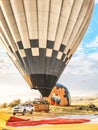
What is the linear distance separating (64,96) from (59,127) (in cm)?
3734

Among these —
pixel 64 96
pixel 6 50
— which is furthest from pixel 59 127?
pixel 64 96

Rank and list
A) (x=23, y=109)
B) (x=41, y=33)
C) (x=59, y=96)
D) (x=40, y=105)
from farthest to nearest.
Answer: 1. (x=59, y=96)
2. (x=40, y=105)
3. (x=23, y=109)
4. (x=41, y=33)

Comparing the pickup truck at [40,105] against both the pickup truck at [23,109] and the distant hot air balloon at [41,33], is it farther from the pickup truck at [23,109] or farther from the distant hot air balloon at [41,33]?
the distant hot air balloon at [41,33]

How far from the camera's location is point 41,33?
21172mm

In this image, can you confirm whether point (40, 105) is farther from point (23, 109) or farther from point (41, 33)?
point (41, 33)

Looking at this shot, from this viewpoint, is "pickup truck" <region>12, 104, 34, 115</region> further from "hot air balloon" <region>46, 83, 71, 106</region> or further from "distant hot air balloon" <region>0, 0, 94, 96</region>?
"hot air balloon" <region>46, 83, 71, 106</region>

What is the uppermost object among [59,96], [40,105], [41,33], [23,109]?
[59,96]

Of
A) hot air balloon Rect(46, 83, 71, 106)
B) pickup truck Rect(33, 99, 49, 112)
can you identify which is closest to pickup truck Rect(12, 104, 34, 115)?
pickup truck Rect(33, 99, 49, 112)

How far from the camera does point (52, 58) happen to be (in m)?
21.7

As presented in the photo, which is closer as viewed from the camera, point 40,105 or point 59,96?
point 40,105

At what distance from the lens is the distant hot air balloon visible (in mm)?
20578

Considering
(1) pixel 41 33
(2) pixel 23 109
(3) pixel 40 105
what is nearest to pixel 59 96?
(3) pixel 40 105

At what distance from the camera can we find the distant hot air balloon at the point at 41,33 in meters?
20.6

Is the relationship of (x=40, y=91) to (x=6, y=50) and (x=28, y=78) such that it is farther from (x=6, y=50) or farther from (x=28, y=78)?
(x=6, y=50)
